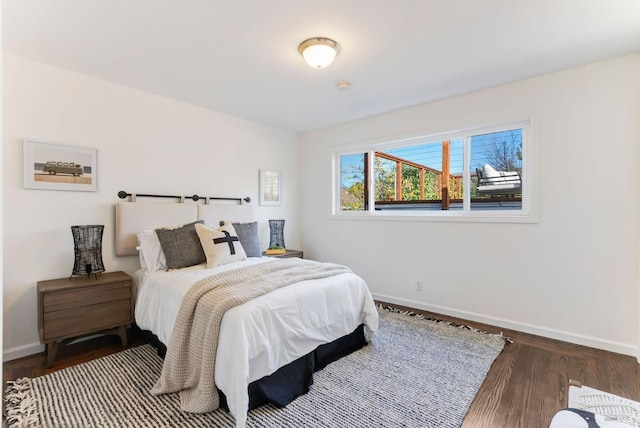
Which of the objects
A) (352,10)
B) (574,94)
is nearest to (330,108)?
(352,10)

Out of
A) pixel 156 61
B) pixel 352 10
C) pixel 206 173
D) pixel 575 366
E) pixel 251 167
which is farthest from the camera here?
pixel 251 167

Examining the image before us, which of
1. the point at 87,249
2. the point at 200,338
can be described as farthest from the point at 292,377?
the point at 87,249

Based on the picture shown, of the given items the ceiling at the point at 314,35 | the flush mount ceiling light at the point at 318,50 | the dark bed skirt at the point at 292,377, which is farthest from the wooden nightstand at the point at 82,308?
the flush mount ceiling light at the point at 318,50

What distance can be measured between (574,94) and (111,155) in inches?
160

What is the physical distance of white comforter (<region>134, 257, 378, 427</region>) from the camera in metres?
A: 1.84

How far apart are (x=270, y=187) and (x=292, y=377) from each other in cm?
281

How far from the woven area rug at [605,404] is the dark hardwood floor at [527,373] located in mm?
59

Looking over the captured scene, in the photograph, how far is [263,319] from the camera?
2.02 m

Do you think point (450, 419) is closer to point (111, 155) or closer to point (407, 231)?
point (407, 231)

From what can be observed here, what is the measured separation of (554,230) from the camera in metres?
2.94

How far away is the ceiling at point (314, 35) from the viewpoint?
2.05 metres

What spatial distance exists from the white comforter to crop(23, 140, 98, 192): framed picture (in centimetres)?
94

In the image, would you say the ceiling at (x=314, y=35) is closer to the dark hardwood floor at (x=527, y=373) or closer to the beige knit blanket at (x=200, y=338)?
the beige knit blanket at (x=200, y=338)

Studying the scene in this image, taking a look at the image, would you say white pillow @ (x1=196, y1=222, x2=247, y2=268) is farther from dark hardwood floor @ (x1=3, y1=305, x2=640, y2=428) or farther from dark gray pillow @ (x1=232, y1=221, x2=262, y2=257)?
dark hardwood floor @ (x1=3, y1=305, x2=640, y2=428)
